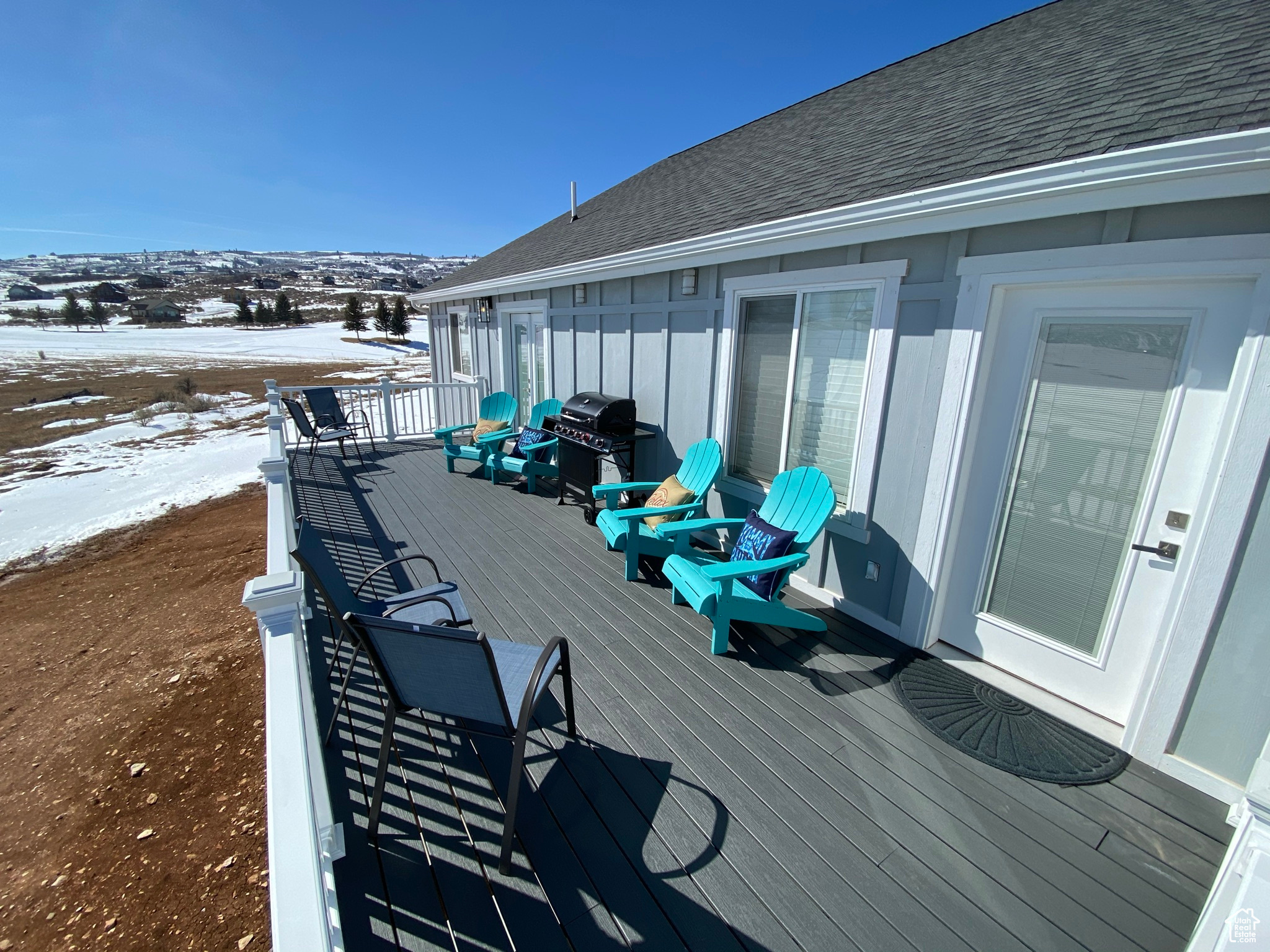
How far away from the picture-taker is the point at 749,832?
1742 mm

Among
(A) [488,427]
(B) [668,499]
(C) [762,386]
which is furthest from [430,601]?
(A) [488,427]

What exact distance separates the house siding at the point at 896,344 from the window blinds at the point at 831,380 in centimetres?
22

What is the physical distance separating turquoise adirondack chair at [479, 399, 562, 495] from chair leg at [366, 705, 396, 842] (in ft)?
12.2

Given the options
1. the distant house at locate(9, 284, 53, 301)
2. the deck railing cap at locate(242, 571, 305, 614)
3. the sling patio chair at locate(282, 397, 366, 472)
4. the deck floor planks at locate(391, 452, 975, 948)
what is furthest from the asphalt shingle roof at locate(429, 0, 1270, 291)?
the distant house at locate(9, 284, 53, 301)

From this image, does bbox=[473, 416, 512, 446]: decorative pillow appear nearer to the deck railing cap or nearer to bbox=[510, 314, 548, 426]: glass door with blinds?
bbox=[510, 314, 548, 426]: glass door with blinds

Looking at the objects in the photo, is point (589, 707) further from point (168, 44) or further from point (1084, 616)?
point (168, 44)

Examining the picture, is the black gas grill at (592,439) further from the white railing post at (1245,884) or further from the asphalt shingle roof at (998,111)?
the white railing post at (1245,884)

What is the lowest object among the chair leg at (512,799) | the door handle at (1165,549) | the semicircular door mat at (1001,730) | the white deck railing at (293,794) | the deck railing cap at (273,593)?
the semicircular door mat at (1001,730)

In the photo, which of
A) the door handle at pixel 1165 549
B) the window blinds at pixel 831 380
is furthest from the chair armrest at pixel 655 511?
the door handle at pixel 1165 549

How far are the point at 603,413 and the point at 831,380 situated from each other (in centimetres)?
208

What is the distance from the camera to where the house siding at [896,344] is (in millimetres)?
2035

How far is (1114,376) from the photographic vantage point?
213 centimetres

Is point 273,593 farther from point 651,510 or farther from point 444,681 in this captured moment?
point 651,510

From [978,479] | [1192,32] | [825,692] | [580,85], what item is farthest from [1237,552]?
[580,85]
